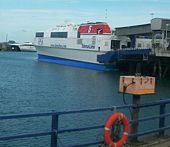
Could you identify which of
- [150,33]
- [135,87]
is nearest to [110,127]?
[135,87]

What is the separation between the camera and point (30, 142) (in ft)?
47.4

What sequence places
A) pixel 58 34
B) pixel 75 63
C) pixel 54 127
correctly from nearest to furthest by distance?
pixel 54 127 < pixel 75 63 < pixel 58 34

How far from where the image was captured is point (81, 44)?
73.9m

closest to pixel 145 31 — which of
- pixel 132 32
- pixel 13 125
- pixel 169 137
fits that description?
pixel 132 32

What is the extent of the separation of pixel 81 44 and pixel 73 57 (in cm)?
458

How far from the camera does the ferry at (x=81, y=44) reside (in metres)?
69.8

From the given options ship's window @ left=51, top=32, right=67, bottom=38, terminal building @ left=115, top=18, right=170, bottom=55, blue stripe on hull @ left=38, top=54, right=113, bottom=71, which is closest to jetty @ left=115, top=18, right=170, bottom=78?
terminal building @ left=115, top=18, right=170, bottom=55

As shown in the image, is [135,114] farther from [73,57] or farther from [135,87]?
[73,57]

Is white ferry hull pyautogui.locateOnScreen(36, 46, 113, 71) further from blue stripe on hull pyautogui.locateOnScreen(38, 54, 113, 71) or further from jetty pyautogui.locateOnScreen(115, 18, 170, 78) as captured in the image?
jetty pyautogui.locateOnScreen(115, 18, 170, 78)

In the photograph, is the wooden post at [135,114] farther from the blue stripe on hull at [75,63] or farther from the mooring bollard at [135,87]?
the blue stripe on hull at [75,63]

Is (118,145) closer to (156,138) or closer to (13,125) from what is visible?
(156,138)

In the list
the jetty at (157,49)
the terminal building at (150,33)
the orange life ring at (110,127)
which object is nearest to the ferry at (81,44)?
the terminal building at (150,33)

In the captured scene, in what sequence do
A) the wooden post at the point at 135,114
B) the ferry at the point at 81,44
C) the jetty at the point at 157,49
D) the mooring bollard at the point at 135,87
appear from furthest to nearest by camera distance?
the ferry at the point at 81,44 < the jetty at the point at 157,49 < the wooden post at the point at 135,114 < the mooring bollard at the point at 135,87

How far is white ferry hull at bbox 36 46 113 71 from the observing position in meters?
70.6
